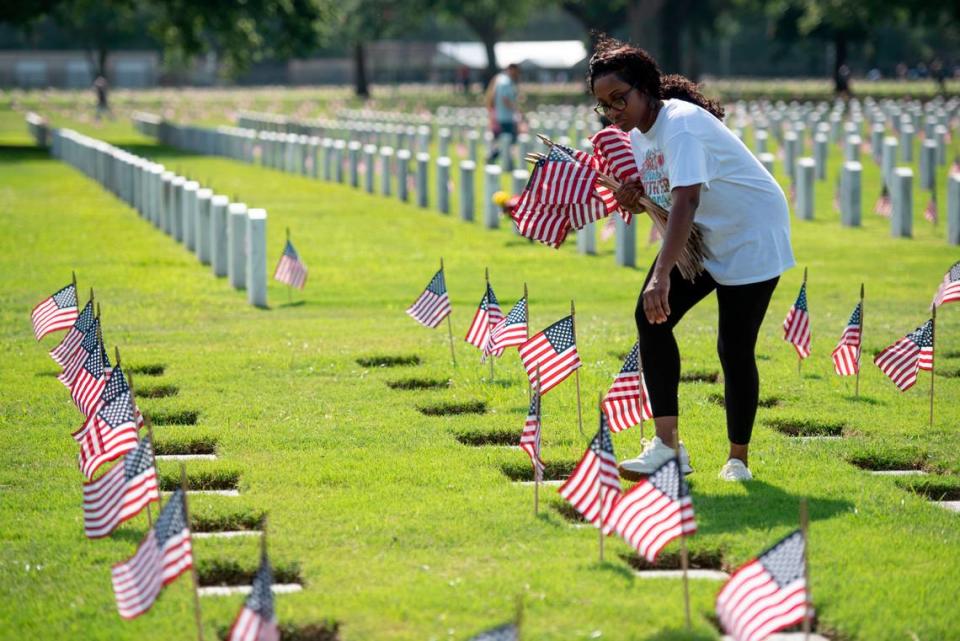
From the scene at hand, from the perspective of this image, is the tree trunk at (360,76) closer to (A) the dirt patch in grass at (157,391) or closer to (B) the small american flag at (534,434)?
(A) the dirt patch in grass at (157,391)

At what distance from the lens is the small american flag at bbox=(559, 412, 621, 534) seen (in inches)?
241

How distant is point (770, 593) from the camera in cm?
492

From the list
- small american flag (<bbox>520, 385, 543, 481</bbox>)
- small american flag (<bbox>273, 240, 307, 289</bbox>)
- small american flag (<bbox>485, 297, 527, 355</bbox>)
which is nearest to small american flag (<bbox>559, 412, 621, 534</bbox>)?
small american flag (<bbox>520, 385, 543, 481</bbox>)

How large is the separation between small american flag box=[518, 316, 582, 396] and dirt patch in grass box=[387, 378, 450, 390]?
1760 millimetres

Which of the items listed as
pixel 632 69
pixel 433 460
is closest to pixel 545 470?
pixel 433 460

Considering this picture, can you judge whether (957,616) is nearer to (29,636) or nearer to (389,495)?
(389,495)

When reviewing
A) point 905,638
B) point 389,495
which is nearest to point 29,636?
point 389,495

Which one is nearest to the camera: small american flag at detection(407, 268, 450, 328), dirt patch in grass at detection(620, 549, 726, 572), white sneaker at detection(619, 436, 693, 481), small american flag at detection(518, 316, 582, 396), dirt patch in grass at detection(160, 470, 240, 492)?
dirt patch in grass at detection(620, 549, 726, 572)

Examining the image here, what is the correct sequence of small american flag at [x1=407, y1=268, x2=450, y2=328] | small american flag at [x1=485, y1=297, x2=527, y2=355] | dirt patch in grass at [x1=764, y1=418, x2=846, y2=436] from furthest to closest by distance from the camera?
1. small american flag at [x1=407, y1=268, x2=450, y2=328]
2. small american flag at [x1=485, y1=297, x2=527, y2=355]
3. dirt patch in grass at [x1=764, y1=418, x2=846, y2=436]

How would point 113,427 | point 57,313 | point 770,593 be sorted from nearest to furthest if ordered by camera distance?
point 770,593 < point 113,427 < point 57,313

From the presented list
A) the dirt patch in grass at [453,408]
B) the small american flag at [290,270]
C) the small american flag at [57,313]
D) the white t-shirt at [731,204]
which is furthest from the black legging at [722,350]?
the small american flag at [290,270]

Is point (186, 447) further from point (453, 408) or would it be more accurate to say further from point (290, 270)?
point (290, 270)

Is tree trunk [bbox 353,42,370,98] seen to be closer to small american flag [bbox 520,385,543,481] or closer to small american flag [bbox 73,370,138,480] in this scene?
small american flag [bbox 73,370,138,480]

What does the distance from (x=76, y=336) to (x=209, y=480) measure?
2.23 m
